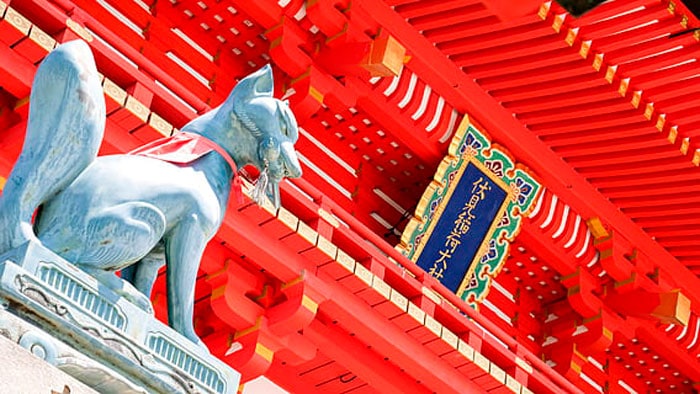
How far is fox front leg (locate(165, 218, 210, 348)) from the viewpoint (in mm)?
3799

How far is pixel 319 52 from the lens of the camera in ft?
26.9

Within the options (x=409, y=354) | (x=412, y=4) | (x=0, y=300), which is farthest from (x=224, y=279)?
(x=0, y=300)

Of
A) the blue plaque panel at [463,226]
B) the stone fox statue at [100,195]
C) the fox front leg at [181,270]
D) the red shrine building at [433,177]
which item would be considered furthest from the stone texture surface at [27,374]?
the blue plaque panel at [463,226]

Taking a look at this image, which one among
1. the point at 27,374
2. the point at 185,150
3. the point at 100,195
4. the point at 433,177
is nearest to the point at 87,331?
the point at 27,374

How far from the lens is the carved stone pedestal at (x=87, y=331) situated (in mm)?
3289

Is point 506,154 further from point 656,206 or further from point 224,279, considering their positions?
point 224,279

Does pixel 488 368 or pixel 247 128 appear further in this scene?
pixel 488 368

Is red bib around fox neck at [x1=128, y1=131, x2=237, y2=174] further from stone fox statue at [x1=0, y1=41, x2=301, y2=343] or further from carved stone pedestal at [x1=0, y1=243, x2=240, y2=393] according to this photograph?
carved stone pedestal at [x1=0, y1=243, x2=240, y2=393]

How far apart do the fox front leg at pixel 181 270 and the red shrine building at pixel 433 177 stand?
2602mm

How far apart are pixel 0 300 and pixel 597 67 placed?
6001 millimetres

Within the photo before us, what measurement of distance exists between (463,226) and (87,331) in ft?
18.9

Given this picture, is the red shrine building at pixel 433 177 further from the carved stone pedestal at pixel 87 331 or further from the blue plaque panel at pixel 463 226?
the carved stone pedestal at pixel 87 331

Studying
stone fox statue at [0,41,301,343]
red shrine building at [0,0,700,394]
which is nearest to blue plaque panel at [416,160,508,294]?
red shrine building at [0,0,700,394]

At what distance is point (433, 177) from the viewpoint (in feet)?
29.4
